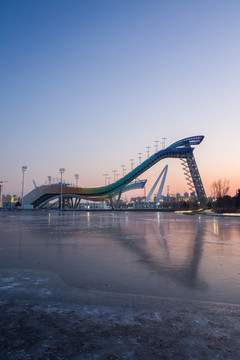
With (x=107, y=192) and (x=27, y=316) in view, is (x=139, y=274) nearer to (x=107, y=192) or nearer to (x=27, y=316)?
(x=27, y=316)

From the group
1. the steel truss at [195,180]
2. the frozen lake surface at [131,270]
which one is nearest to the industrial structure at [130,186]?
the steel truss at [195,180]

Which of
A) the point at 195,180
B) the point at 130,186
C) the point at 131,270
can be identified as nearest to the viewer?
the point at 131,270

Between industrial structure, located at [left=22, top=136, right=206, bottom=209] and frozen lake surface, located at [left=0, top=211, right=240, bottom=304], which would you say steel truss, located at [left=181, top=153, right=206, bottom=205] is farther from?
frozen lake surface, located at [left=0, top=211, right=240, bottom=304]

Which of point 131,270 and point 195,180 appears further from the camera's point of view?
point 195,180

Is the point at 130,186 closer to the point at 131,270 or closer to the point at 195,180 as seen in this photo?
the point at 195,180

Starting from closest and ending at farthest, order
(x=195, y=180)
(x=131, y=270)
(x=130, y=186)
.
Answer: (x=131, y=270), (x=195, y=180), (x=130, y=186)

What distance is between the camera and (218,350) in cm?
279

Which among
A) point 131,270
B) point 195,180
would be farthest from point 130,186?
point 131,270

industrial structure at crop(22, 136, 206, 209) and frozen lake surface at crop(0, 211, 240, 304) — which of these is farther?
industrial structure at crop(22, 136, 206, 209)

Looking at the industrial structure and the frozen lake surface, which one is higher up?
the industrial structure

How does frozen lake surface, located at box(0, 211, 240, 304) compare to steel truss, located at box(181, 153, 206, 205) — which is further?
steel truss, located at box(181, 153, 206, 205)

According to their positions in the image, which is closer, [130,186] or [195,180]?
[195,180]

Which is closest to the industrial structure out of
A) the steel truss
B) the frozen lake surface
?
the steel truss

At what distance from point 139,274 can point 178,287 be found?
4.06ft
